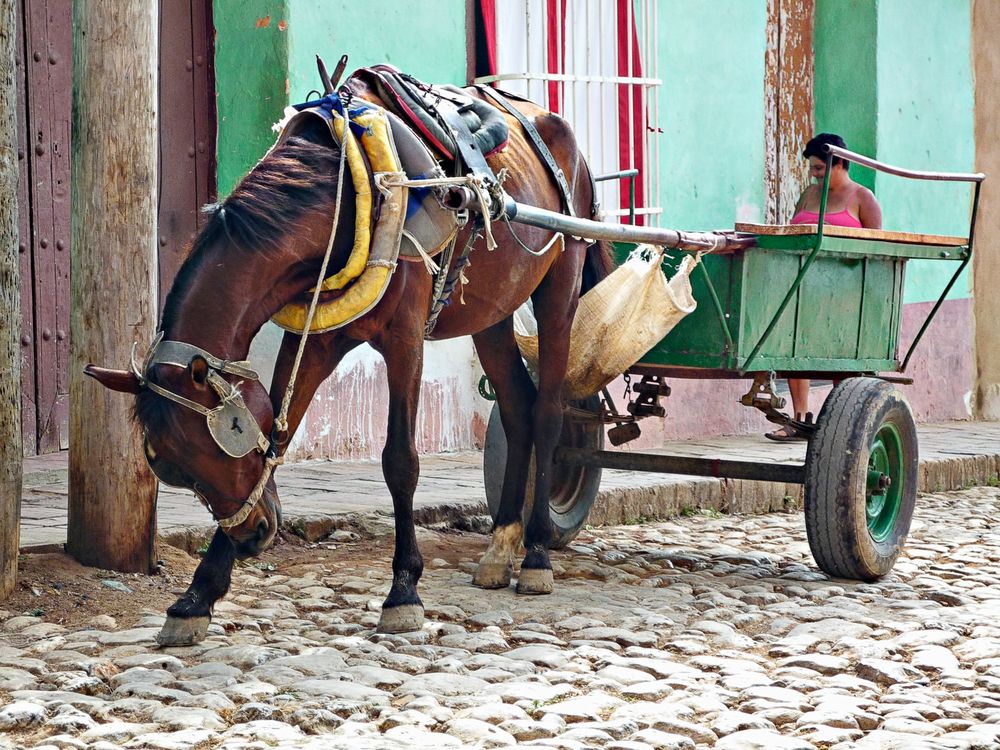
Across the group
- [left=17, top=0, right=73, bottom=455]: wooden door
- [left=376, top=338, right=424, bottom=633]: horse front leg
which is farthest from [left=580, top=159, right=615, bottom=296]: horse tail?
[left=17, top=0, right=73, bottom=455]: wooden door

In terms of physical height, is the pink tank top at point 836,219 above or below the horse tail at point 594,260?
above

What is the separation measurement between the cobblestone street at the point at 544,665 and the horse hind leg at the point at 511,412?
0.27m

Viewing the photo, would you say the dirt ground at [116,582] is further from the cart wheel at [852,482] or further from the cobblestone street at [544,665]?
the cart wheel at [852,482]

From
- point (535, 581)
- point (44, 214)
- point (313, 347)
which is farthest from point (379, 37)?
point (535, 581)

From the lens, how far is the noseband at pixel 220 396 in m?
3.48

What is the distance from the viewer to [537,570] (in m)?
4.71

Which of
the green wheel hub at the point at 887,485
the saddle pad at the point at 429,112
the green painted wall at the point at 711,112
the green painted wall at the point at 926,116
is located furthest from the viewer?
the green painted wall at the point at 926,116

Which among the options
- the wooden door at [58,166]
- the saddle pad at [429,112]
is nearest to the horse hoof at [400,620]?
the saddle pad at [429,112]

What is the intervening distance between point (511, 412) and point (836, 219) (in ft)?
9.52

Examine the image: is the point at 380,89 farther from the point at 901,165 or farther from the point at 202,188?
the point at 901,165

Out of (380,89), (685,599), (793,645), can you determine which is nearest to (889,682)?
(793,645)

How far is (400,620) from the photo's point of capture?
3996 millimetres

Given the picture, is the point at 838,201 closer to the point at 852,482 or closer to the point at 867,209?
the point at 867,209

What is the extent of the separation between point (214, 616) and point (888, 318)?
10.2 feet
